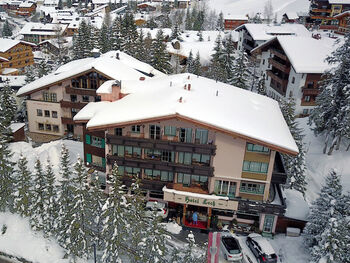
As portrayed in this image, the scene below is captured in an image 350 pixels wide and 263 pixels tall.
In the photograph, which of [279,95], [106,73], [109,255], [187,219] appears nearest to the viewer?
[109,255]

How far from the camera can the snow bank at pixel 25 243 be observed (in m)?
31.0

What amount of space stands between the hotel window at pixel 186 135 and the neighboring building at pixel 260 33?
199 ft

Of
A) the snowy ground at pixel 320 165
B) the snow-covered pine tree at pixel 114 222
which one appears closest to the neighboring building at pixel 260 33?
the snowy ground at pixel 320 165

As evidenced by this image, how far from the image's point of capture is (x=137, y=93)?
37.2m

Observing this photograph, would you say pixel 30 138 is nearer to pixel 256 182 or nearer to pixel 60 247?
pixel 60 247

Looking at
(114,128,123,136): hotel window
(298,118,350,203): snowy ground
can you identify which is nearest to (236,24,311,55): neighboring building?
(298,118,350,203): snowy ground

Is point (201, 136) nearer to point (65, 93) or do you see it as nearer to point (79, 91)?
point (79, 91)

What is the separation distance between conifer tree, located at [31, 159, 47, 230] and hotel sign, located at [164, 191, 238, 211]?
11420mm

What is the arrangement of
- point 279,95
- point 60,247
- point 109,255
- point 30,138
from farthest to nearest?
point 279,95, point 30,138, point 60,247, point 109,255

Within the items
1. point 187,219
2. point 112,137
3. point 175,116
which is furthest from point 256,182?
point 112,137

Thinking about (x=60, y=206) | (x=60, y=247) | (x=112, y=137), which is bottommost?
(x=60, y=247)

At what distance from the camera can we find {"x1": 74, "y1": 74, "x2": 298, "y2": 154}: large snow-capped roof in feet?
95.3

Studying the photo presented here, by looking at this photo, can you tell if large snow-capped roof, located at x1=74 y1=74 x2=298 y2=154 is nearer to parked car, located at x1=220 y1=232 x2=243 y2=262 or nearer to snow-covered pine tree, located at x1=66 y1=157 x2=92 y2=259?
snow-covered pine tree, located at x1=66 y1=157 x2=92 y2=259

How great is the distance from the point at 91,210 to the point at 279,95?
46990 millimetres
